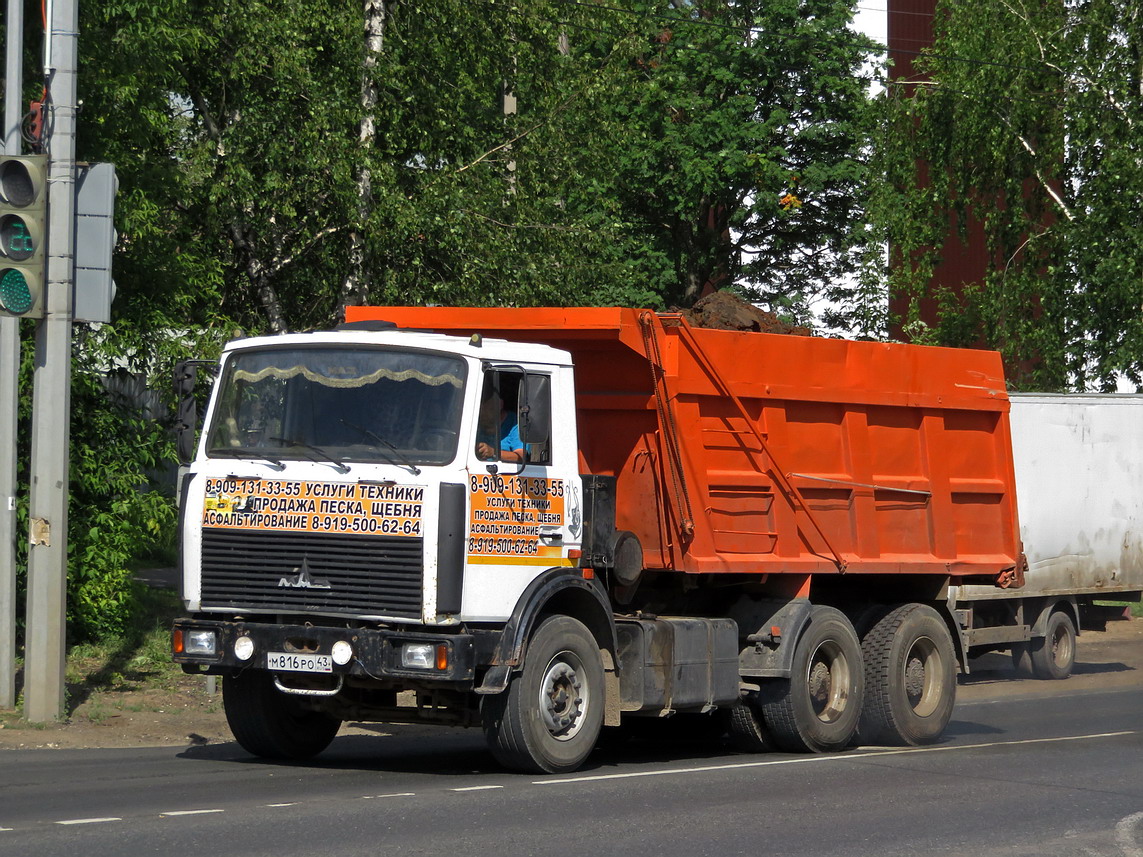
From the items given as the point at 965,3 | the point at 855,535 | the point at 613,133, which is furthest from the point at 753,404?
the point at 965,3

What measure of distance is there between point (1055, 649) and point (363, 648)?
13.1 m

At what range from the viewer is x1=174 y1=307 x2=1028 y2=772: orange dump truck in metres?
9.79

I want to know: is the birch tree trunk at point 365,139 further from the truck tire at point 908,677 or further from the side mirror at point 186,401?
the side mirror at point 186,401

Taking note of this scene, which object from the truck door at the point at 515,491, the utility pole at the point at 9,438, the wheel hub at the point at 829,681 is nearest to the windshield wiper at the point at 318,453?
the truck door at the point at 515,491

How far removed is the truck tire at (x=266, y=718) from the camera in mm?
10883

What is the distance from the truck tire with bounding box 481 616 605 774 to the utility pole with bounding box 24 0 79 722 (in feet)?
12.8

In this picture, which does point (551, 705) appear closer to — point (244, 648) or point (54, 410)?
point (244, 648)

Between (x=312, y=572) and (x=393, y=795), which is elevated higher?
(x=312, y=572)

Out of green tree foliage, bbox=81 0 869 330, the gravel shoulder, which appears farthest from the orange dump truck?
green tree foliage, bbox=81 0 869 330

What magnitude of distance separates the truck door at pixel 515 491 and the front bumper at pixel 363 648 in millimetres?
292

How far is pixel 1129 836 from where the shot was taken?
8.69 metres

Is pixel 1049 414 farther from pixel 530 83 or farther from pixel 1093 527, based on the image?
pixel 530 83

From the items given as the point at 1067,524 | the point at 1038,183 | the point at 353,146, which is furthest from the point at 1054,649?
the point at 1038,183

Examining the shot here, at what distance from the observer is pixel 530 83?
944 inches
